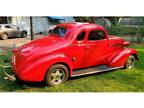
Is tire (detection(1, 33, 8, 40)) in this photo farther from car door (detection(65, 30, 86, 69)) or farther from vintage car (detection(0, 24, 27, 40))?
car door (detection(65, 30, 86, 69))

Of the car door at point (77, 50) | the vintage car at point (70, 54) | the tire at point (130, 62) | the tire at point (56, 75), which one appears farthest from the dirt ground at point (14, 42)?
the tire at point (130, 62)

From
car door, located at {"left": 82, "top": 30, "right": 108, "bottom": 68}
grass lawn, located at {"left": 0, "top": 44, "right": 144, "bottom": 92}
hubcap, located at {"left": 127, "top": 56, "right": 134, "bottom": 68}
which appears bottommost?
grass lawn, located at {"left": 0, "top": 44, "right": 144, "bottom": 92}

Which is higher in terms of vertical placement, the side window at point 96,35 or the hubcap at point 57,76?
the side window at point 96,35

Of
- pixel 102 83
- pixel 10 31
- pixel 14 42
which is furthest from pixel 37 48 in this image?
pixel 102 83

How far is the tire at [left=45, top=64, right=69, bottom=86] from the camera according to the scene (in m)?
4.69

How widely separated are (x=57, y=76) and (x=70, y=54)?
19.3 inches

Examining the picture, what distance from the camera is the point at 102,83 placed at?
511 cm

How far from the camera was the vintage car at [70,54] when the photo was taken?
4633 millimetres

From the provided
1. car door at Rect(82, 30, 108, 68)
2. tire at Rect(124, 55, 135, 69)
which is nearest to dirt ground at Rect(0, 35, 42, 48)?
car door at Rect(82, 30, 108, 68)

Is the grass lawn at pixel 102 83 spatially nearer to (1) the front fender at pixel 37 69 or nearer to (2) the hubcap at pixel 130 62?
(2) the hubcap at pixel 130 62
